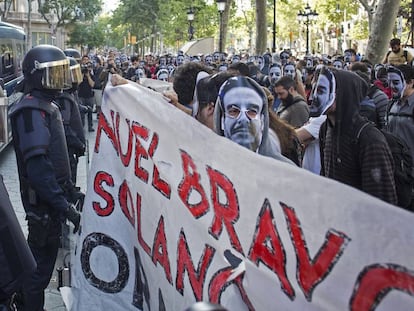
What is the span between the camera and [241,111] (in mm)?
3271

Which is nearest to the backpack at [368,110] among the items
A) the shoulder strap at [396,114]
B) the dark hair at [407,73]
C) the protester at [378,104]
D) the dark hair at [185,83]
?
the protester at [378,104]

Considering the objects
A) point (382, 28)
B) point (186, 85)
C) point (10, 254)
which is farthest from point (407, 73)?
point (382, 28)

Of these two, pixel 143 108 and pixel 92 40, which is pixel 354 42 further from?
pixel 143 108

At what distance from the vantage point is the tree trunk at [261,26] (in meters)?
32.2

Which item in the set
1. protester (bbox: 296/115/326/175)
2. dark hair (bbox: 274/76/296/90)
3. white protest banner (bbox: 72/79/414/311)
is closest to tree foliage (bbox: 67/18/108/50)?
dark hair (bbox: 274/76/296/90)

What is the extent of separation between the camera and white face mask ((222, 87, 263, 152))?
3225mm

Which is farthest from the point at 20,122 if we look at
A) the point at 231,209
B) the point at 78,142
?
the point at 78,142

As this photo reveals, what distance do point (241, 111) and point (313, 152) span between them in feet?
Answer: 4.65

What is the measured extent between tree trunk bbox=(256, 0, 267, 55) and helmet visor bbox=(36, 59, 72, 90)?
28426mm

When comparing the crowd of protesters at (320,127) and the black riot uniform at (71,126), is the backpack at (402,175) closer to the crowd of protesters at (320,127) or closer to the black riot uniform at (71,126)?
the crowd of protesters at (320,127)

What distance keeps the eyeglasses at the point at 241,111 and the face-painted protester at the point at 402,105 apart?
311cm

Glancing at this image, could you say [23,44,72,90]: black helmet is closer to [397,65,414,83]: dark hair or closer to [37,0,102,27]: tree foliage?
[397,65,414,83]: dark hair

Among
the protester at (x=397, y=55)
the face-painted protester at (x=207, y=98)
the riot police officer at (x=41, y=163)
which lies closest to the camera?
the face-painted protester at (x=207, y=98)

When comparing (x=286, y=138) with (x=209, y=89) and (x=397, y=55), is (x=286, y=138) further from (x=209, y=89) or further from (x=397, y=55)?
(x=397, y=55)
